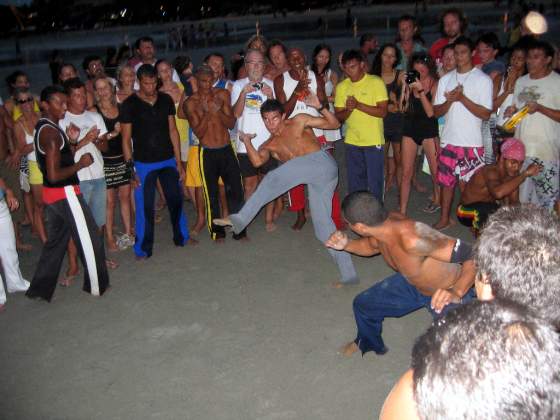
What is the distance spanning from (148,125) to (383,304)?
331 cm

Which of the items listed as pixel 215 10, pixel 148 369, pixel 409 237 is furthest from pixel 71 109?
pixel 215 10

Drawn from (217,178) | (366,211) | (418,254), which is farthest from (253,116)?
(418,254)

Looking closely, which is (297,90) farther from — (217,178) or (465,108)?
(465,108)

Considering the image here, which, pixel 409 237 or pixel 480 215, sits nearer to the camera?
pixel 409 237

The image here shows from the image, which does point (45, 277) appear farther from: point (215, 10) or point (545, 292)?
point (215, 10)

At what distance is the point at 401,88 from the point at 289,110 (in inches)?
56.0

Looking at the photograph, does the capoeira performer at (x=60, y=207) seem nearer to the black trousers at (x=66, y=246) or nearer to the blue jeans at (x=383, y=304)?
the black trousers at (x=66, y=246)

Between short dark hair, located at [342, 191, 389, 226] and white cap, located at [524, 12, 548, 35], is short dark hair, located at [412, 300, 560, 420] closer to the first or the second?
short dark hair, located at [342, 191, 389, 226]

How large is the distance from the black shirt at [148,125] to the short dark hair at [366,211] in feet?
9.43

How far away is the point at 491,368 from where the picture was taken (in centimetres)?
157

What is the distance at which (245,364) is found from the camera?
4418mm

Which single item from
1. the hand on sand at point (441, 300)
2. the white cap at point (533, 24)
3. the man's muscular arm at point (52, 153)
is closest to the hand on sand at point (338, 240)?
the hand on sand at point (441, 300)

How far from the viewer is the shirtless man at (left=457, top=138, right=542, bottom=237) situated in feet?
17.7

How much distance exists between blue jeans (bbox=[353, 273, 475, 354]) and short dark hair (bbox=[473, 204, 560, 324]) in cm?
144
